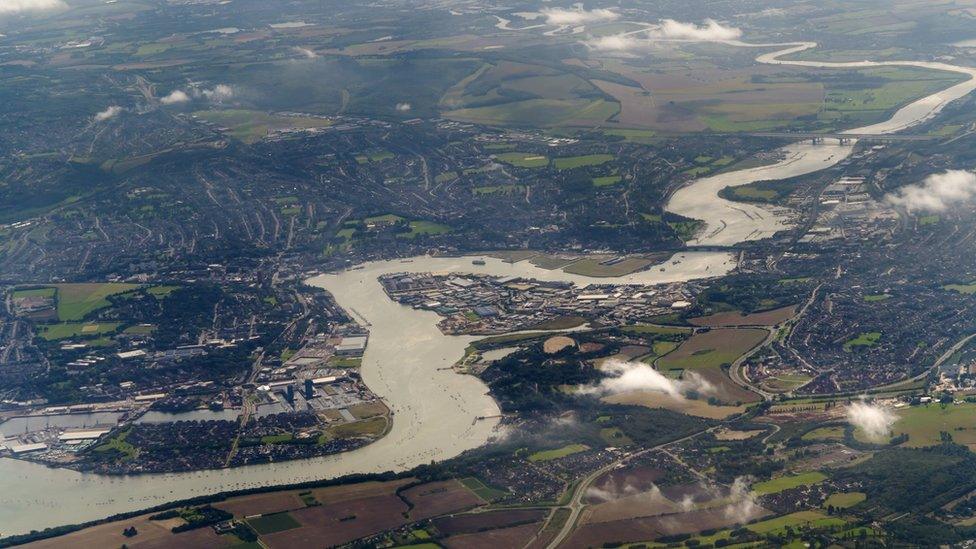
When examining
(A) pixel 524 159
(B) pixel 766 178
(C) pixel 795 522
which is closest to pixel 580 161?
(A) pixel 524 159

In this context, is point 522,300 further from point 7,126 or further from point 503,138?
point 7,126

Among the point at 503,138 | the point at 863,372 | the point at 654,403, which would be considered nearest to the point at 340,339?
the point at 654,403

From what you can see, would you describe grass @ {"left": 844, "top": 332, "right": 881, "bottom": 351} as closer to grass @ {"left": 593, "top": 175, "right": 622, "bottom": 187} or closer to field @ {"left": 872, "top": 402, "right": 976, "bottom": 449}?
field @ {"left": 872, "top": 402, "right": 976, "bottom": 449}

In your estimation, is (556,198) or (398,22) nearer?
(556,198)

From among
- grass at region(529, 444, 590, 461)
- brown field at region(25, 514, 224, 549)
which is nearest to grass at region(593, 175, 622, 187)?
grass at region(529, 444, 590, 461)

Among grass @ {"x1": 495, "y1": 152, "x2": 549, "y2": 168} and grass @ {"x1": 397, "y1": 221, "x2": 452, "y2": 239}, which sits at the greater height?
grass @ {"x1": 495, "y1": 152, "x2": 549, "y2": 168}

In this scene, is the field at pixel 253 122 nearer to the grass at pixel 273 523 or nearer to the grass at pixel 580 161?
the grass at pixel 580 161

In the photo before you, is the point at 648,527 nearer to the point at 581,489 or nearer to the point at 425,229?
the point at 581,489
